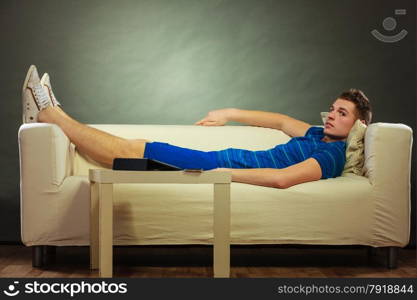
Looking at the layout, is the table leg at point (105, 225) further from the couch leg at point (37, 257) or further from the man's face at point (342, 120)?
the man's face at point (342, 120)

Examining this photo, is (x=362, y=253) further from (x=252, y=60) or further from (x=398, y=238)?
(x=252, y=60)

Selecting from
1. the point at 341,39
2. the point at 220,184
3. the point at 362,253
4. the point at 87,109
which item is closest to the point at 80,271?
the point at 220,184

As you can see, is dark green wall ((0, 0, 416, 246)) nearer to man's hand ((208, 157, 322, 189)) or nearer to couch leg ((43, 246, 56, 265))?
couch leg ((43, 246, 56, 265))

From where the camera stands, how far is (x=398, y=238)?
333 cm

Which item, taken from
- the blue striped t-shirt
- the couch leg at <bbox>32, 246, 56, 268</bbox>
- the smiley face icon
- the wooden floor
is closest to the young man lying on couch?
the blue striped t-shirt

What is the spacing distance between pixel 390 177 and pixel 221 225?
1067 mm

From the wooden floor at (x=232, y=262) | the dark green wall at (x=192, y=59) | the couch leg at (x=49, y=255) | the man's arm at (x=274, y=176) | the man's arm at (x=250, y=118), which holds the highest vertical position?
the dark green wall at (x=192, y=59)

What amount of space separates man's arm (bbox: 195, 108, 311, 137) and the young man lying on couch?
276mm

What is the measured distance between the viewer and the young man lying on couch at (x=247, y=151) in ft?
10.6

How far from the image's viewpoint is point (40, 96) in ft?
11.2

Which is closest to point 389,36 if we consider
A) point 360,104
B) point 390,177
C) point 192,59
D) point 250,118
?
point 360,104

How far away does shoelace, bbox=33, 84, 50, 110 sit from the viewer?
11.1 ft

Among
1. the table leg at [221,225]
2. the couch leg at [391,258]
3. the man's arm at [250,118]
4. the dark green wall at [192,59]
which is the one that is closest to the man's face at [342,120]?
the man's arm at [250,118]

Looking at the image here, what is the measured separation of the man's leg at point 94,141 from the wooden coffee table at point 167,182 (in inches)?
26.1
